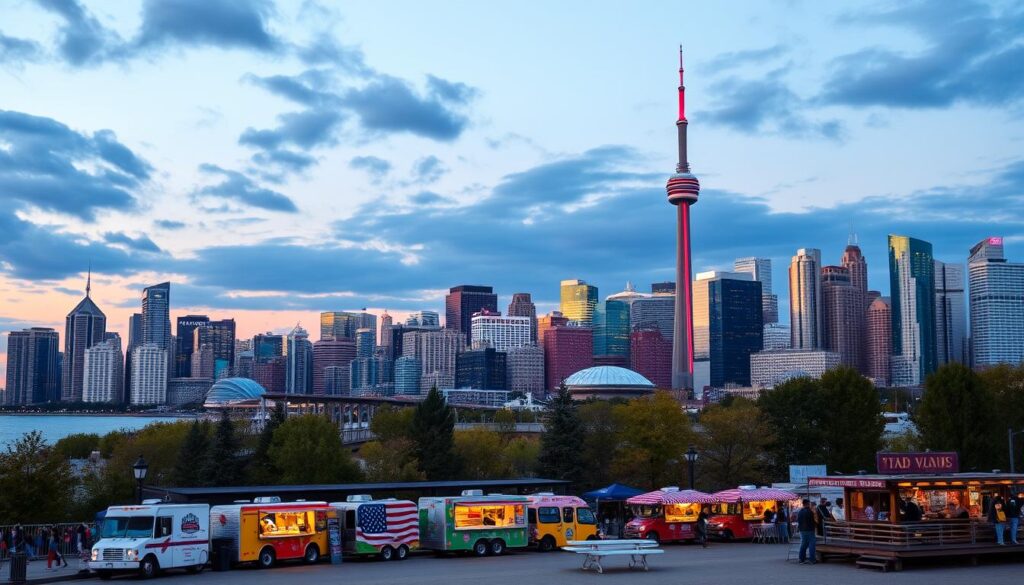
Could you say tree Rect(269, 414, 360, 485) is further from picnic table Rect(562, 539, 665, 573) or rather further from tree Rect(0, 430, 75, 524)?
picnic table Rect(562, 539, 665, 573)

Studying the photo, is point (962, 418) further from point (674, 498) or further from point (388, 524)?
point (388, 524)

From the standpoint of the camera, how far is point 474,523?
38.1 meters

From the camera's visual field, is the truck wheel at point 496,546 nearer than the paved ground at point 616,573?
No

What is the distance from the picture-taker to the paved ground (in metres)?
27.6

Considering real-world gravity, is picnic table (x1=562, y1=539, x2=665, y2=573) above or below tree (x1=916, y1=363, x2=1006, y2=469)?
below

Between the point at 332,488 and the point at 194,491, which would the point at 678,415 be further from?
the point at 194,491

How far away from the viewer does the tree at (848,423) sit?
6594 cm

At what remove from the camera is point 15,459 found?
43500 millimetres

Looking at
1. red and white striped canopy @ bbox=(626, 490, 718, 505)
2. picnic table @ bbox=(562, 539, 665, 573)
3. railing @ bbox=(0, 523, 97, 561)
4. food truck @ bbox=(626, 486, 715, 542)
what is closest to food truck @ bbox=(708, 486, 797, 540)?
red and white striped canopy @ bbox=(626, 490, 718, 505)

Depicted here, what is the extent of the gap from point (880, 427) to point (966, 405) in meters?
6.12

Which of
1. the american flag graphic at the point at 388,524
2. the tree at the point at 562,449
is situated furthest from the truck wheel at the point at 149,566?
the tree at the point at 562,449

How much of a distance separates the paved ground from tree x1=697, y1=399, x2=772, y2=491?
27186 mm

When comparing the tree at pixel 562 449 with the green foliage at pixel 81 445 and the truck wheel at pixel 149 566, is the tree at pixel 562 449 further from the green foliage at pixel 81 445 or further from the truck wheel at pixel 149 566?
the green foliage at pixel 81 445

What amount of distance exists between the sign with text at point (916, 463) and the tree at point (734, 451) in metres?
29.1
